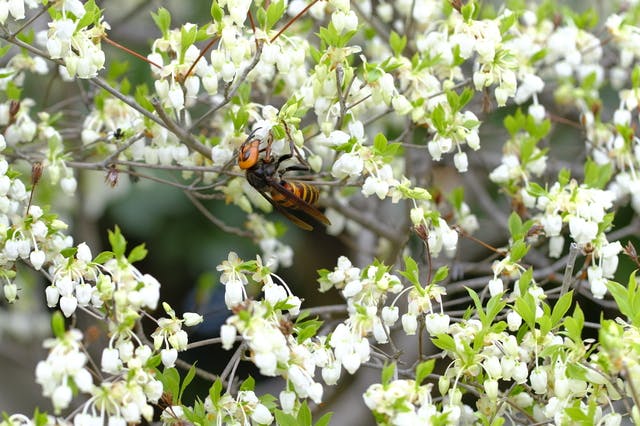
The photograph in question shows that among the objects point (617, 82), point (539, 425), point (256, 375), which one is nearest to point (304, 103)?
point (539, 425)

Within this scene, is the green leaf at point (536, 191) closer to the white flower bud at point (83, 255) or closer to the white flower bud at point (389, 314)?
the white flower bud at point (389, 314)

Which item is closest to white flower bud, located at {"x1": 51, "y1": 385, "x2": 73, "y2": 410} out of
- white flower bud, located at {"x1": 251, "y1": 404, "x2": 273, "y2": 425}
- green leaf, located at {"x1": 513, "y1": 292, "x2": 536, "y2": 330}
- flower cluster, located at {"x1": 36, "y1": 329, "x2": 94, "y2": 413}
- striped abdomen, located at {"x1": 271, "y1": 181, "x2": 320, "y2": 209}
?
flower cluster, located at {"x1": 36, "y1": 329, "x2": 94, "y2": 413}

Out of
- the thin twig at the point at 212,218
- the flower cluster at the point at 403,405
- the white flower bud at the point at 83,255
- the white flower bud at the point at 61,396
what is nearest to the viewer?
the white flower bud at the point at 61,396

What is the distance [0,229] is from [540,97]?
284 cm

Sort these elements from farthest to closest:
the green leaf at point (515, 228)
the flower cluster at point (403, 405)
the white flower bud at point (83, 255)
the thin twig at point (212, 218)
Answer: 1. the thin twig at point (212, 218)
2. the green leaf at point (515, 228)
3. the white flower bud at point (83, 255)
4. the flower cluster at point (403, 405)

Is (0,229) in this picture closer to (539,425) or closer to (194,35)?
(194,35)

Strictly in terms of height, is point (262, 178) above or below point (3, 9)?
below

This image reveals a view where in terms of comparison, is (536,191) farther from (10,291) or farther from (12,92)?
(12,92)

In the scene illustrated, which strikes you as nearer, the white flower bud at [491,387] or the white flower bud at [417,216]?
the white flower bud at [491,387]

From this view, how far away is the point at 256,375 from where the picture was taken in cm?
573

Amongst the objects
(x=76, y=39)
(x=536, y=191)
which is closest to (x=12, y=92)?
(x=76, y=39)

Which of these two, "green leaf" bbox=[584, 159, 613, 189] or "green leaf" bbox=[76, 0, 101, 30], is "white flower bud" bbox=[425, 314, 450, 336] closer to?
"green leaf" bbox=[584, 159, 613, 189]

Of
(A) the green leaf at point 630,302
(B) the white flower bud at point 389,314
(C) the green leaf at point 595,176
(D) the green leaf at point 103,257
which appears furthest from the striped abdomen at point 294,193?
(A) the green leaf at point 630,302

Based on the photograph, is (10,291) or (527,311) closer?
(527,311)
